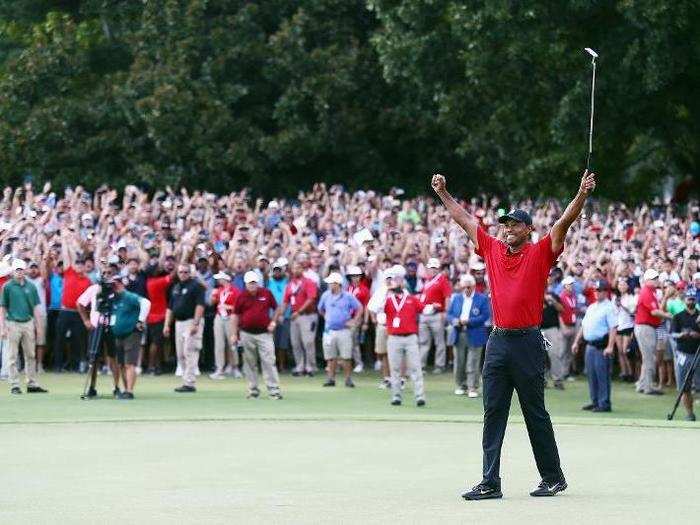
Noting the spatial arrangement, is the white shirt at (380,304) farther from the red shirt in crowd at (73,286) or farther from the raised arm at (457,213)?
the raised arm at (457,213)

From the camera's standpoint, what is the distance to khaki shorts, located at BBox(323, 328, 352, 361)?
27.1m

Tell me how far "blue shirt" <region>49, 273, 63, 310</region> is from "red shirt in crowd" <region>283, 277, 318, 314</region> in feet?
12.8

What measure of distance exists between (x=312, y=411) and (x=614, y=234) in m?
10.00

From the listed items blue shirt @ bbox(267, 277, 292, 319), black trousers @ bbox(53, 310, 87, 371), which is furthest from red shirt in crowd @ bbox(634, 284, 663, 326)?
black trousers @ bbox(53, 310, 87, 371)

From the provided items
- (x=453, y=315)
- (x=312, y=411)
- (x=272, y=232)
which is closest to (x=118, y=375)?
(x=312, y=411)

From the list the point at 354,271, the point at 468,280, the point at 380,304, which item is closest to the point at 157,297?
the point at 354,271

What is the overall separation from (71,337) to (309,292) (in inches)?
167

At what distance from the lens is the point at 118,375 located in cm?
2456

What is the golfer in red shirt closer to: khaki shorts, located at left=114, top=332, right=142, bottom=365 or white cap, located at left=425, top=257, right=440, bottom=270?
khaki shorts, located at left=114, top=332, right=142, bottom=365

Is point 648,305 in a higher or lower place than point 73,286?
lower

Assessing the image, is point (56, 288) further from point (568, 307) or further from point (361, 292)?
point (568, 307)

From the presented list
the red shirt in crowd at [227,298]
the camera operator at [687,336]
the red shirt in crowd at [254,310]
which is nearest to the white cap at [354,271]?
the red shirt in crowd at [227,298]

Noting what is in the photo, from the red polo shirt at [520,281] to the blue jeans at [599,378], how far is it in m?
11.7

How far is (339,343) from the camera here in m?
27.2
